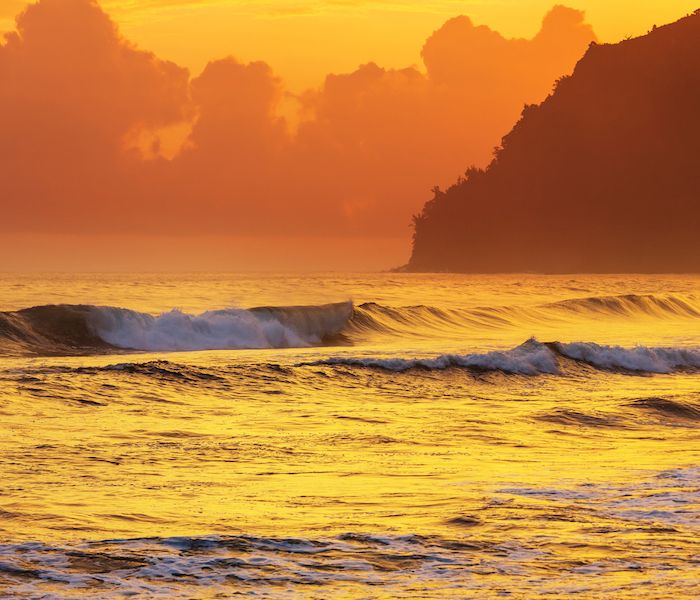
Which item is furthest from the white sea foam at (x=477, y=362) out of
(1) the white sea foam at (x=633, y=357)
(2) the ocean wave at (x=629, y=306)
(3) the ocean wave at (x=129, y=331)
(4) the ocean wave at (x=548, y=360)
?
(2) the ocean wave at (x=629, y=306)

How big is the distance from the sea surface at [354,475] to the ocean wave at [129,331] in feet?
14.0

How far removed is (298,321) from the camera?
42031mm

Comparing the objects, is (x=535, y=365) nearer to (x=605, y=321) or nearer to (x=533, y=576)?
(x=533, y=576)

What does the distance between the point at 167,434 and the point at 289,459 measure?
2643 millimetres

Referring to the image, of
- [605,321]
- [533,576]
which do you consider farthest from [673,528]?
[605,321]

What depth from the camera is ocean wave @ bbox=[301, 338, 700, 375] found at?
25.7 m

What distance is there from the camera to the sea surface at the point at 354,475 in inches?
321

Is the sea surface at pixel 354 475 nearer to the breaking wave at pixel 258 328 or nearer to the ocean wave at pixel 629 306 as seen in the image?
the breaking wave at pixel 258 328

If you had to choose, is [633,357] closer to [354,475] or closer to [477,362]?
[477,362]

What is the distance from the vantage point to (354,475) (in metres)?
12.2

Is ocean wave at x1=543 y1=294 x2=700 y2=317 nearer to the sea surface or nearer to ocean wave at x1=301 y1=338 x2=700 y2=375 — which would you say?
ocean wave at x1=301 y1=338 x2=700 y2=375

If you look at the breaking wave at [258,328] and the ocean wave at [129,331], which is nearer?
the breaking wave at [258,328]

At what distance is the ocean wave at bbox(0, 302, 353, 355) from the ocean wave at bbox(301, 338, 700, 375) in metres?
9.39

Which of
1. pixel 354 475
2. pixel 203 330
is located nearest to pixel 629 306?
pixel 203 330
